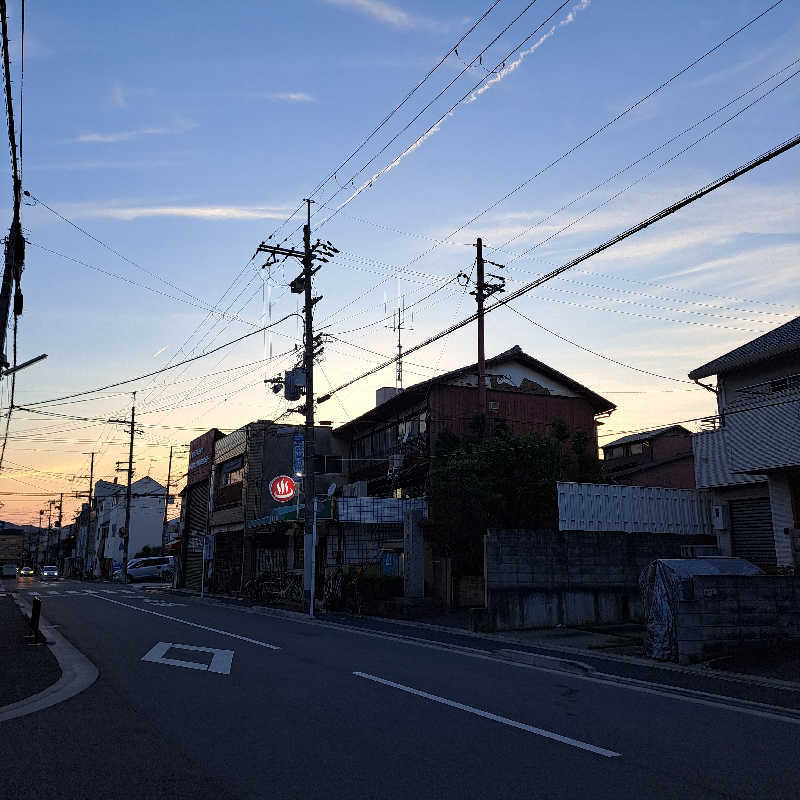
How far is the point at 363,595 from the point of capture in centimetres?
2506

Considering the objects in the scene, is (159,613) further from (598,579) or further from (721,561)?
(721,561)

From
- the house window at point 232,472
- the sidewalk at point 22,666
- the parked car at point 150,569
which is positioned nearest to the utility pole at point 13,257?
the sidewalk at point 22,666

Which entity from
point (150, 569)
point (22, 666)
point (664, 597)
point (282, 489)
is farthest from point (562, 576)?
point (150, 569)

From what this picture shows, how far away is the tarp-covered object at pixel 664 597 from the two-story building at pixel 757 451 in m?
5.92

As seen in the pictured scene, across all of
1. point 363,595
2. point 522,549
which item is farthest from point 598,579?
point 363,595

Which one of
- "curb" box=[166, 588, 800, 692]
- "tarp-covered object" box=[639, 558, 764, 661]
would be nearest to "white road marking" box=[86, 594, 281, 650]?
"curb" box=[166, 588, 800, 692]

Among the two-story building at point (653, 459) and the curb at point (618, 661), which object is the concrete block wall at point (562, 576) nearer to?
the curb at point (618, 661)

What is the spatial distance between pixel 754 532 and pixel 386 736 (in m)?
17.5

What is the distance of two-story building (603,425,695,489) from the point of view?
113ft

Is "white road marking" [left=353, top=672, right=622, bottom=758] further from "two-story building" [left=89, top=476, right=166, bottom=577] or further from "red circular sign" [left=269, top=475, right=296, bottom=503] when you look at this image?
"two-story building" [left=89, top=476, right=166, bottom=577]

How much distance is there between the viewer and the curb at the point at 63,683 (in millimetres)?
8539

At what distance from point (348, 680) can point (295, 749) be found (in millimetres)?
A: 4058

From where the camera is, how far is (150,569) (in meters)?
64.0

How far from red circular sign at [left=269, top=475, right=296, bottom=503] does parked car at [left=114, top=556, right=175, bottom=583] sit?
108 feet
